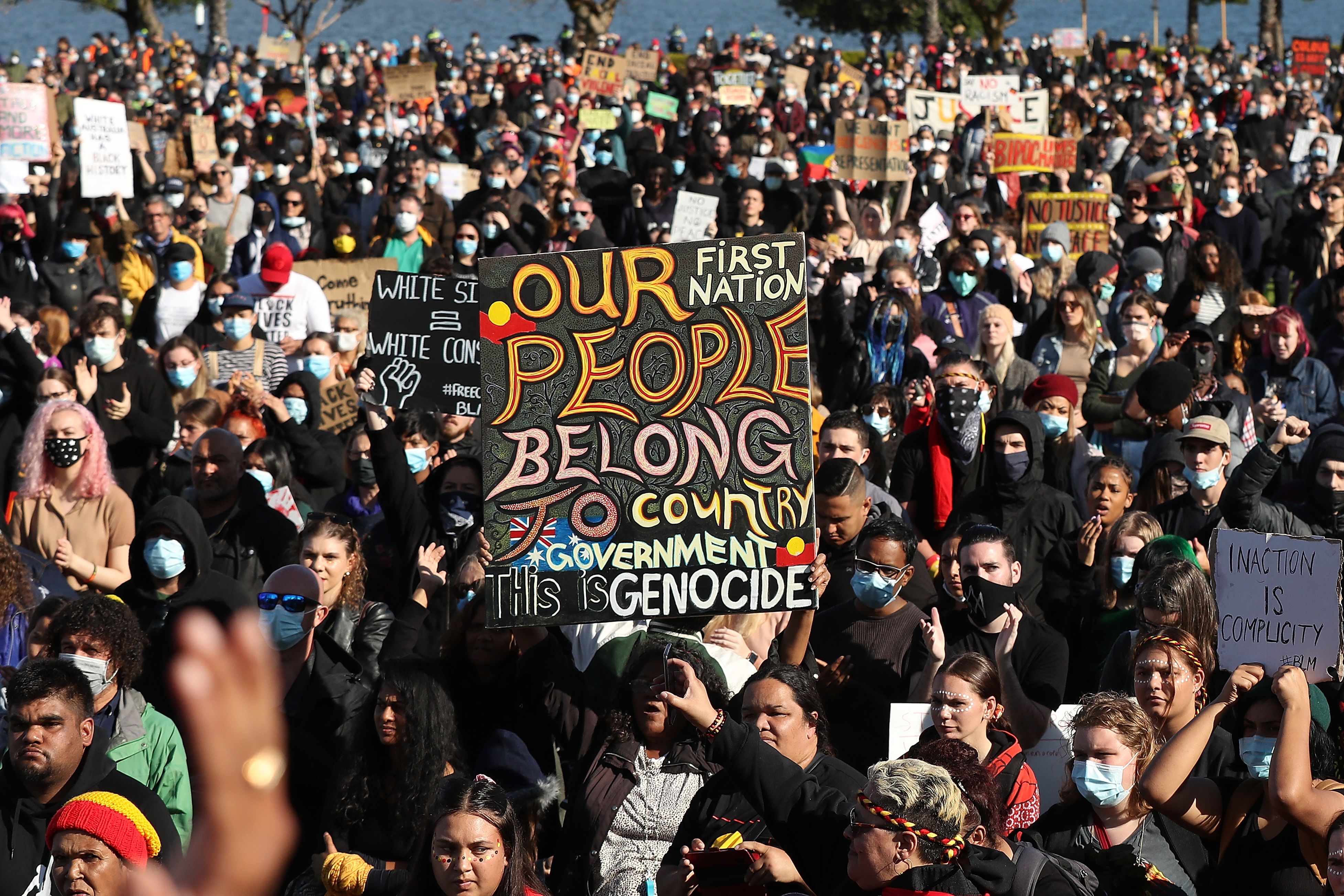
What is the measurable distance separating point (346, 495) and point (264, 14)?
39954mm

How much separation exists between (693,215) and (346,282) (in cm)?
301

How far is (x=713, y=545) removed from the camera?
5.09m

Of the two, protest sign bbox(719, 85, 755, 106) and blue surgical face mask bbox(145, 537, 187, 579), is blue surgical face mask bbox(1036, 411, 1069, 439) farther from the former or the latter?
protest sign bbox(719, 85, 755, 106)

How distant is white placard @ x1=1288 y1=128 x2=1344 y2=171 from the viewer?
58.6 feet

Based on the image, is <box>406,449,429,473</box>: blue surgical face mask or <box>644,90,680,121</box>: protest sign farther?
<box>644,90,680,121</box>: protest sign

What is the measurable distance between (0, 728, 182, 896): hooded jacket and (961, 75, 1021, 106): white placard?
14333 mm

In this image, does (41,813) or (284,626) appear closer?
(41,813)

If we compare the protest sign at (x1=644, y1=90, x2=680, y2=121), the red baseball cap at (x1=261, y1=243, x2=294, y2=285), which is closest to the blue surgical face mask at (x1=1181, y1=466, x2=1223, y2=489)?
the red baseball cap at (x1=261, y1=243, x2=294, y2=285)

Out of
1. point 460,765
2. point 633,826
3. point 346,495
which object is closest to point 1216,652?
point 633,826

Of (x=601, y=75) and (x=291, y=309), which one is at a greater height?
(x=601, y=75)

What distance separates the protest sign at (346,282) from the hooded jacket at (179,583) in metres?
4.89

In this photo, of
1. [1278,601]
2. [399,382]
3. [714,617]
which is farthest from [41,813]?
[399,382]

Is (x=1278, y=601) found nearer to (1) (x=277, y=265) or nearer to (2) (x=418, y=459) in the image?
(2) (x=418, y=459)

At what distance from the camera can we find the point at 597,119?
754 inches
